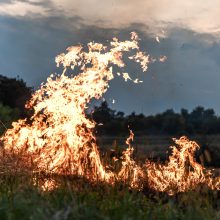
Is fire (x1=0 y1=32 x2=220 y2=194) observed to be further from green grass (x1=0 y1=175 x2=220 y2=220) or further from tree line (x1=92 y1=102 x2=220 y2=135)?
tree line (x1=92 y1=102 x2=220 y2=135)

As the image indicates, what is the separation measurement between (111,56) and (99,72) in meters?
0.59

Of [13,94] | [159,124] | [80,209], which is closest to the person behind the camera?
[80,209]

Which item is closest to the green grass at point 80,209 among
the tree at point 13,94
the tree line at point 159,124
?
the tree at point 13,94

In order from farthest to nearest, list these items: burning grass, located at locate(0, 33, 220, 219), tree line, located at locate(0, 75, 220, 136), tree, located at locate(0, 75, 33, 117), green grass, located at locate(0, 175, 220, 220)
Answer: tree line, located at locate(0, 75, 220, 136)
tree, located at locate(0, 75, 33, 117)
burning grass, located at locate(0, 33, 220, 219)
green grass, located at locate(0, 175, 220, 220)

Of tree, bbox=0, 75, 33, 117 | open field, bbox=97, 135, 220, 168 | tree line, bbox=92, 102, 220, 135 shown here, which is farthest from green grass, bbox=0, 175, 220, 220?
tree line, bbox=92, 102, 220, 135

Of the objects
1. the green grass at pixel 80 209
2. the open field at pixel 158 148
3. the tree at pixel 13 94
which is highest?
the tree at pixel 13 94

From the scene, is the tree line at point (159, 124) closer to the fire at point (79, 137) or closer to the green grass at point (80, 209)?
the fire at point (79, 137)

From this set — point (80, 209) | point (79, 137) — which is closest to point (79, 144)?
point (79, 137)

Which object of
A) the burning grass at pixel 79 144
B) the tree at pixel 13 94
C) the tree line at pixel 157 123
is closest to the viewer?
the burning grass at pixel 79 144

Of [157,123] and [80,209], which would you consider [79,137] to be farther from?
[157,123]

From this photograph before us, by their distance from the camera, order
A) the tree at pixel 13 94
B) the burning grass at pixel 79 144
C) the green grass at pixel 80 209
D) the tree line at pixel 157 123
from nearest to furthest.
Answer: the green grass at pixel 80 209 < the burning grass at pixel 79 144 < the tree at pixel 13 94 < the tree line at pixel 157 123

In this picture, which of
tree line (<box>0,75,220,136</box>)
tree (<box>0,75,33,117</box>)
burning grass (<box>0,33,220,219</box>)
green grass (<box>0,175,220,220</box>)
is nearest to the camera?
green grass (<box>0,175,220,220</box>)

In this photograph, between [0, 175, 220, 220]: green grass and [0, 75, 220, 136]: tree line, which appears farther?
[0, 75, 220, 136]: tree line

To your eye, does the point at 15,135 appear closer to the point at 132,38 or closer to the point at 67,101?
the point at 67,101
